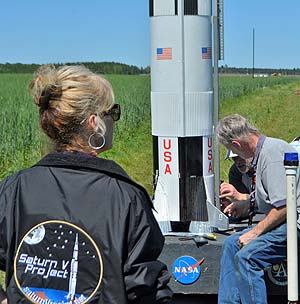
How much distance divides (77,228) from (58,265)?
13 cm

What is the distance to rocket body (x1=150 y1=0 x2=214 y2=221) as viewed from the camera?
17.0 ft

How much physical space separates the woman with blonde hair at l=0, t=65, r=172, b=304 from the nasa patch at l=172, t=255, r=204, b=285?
2.91 meters

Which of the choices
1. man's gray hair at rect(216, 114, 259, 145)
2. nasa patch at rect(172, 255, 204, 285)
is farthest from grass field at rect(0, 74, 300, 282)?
nasa patch at rect(172, 255, 204, 285)

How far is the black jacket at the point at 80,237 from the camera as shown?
1960 mm

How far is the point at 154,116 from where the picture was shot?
539cm

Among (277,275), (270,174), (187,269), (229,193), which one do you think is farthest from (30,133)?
(270,174)

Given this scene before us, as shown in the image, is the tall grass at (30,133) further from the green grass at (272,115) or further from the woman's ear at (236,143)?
the woman's ear at (236,143)

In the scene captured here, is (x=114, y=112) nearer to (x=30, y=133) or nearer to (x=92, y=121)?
(x=92, y=121)

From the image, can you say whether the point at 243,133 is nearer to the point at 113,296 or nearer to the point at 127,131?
the point at 113,296

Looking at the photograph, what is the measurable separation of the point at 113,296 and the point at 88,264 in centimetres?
12

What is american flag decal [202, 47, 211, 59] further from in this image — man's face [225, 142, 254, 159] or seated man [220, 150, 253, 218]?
man's face [225, 142, 254, 159]

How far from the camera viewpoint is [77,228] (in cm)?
196

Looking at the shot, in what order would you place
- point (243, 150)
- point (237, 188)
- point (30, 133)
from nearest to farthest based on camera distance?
point (243, 150), point (237, 188), point (30, 133)

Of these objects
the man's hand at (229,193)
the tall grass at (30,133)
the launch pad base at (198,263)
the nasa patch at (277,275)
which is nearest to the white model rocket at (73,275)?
the launch pad base at (198,263)
